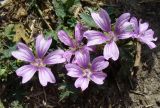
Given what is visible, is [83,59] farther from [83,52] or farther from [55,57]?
[55,57]

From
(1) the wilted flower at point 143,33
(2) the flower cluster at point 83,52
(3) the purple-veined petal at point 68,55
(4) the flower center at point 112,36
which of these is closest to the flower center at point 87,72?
(2) the flower cluster at point 83,52

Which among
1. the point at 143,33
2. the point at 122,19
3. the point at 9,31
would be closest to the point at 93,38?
the point at 122,19

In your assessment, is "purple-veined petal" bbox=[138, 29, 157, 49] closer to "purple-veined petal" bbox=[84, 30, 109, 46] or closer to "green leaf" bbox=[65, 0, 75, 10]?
"purple-veined petal" bbox=[84, 30, 109, 46]

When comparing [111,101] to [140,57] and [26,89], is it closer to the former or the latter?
[140,57]

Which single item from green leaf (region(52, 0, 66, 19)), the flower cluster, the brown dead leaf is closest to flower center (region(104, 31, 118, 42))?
the flower cluster

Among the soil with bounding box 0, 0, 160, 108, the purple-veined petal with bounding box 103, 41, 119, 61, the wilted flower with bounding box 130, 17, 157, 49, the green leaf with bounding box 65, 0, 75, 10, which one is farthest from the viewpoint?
the green leaf with bounding box 65, 0, 75, 10

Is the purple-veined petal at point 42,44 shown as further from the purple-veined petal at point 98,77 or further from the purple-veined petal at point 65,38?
the purple-veined petal at point 98,77

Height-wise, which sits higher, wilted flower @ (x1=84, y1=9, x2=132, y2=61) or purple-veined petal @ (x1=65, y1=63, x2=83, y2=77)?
wilted flower @ (x1=84, y1=9, x2=132, y2=61)
